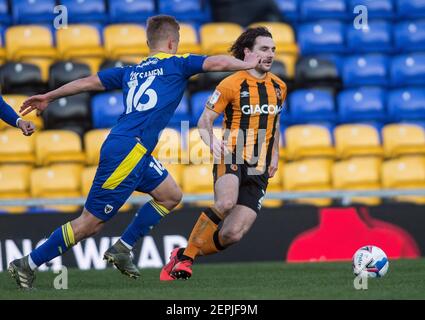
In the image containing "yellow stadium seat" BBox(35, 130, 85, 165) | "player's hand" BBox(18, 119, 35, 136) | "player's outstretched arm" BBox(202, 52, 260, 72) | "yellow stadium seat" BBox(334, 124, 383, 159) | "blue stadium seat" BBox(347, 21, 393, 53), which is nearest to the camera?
"player's outstretched arm" BBox(202, 52, 260, 72)

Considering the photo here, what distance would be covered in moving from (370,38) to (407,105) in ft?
4.20

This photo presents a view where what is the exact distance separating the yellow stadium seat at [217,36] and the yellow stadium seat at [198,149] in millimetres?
1648

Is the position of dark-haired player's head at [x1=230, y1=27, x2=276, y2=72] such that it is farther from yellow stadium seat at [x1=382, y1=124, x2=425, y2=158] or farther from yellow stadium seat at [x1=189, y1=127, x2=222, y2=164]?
yellow stadium seat at [x1=382, y1=124, x2=425, y2=158]

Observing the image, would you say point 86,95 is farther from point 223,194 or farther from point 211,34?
point 223,194

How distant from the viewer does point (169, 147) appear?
472 inches

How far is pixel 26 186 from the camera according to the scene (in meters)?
12.0

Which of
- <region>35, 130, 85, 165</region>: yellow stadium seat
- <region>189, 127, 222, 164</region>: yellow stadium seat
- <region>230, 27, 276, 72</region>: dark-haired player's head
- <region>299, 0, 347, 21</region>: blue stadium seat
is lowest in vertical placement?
<region>230, 27, 276, 72</region>: dark-haired player's head

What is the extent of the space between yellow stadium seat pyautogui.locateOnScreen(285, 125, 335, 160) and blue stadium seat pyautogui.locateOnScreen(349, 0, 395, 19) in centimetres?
255

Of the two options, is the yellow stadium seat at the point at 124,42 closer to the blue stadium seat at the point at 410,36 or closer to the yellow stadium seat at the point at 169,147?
the yellow stadium seat at the point at 169,147

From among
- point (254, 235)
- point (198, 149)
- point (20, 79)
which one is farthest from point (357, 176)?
point (20, 79)

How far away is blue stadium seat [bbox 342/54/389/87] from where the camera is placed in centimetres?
1356

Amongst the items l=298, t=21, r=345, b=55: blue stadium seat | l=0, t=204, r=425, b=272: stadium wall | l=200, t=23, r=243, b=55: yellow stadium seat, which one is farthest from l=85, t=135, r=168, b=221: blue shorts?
l=298, t=21, r=345, b=55: blue stadium seat

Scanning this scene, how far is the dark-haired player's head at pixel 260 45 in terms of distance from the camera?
870 centimetres

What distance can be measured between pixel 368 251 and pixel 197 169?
156 inches
